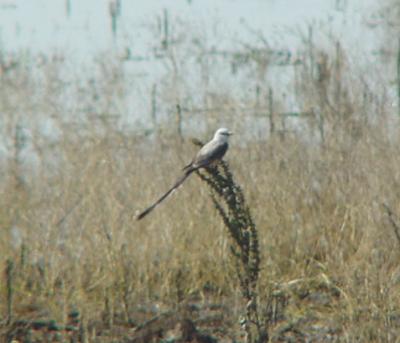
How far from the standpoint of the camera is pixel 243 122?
998 centimetres

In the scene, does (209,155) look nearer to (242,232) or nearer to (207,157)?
(207,157)

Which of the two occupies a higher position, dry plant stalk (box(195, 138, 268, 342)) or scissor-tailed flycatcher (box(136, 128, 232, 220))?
scissor-tailed flycatcher (box(136, 128, 232, 220))

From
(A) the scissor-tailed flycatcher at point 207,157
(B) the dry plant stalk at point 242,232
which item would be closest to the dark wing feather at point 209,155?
(A) the scissor-tailed flycatcher at point 207,157

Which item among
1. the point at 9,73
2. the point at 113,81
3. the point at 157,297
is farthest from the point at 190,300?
the point at 9,73

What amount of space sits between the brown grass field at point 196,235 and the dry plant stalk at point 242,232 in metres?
0.18

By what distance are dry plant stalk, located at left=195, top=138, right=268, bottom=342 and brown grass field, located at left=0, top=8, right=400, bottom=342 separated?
18 centimetres

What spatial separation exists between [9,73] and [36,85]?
58cm

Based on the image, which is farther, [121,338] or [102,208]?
[102,208]

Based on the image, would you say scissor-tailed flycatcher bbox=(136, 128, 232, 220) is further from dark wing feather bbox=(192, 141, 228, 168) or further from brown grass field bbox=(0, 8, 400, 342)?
brown grass field bbox=(0, 8, 400, 342)

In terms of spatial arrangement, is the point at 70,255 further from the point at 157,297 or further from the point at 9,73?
the point at 9,73

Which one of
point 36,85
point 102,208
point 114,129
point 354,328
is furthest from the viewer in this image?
point 36,85

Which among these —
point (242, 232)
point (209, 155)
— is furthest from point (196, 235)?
point (242, 232)

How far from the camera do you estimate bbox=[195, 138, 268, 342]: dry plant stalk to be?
5719 millimetres

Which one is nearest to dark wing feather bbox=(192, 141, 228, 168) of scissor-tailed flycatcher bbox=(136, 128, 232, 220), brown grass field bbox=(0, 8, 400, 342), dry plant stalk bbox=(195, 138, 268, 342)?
scissor-tailed flycatcher bbox=(136, 128, 232, 220)
